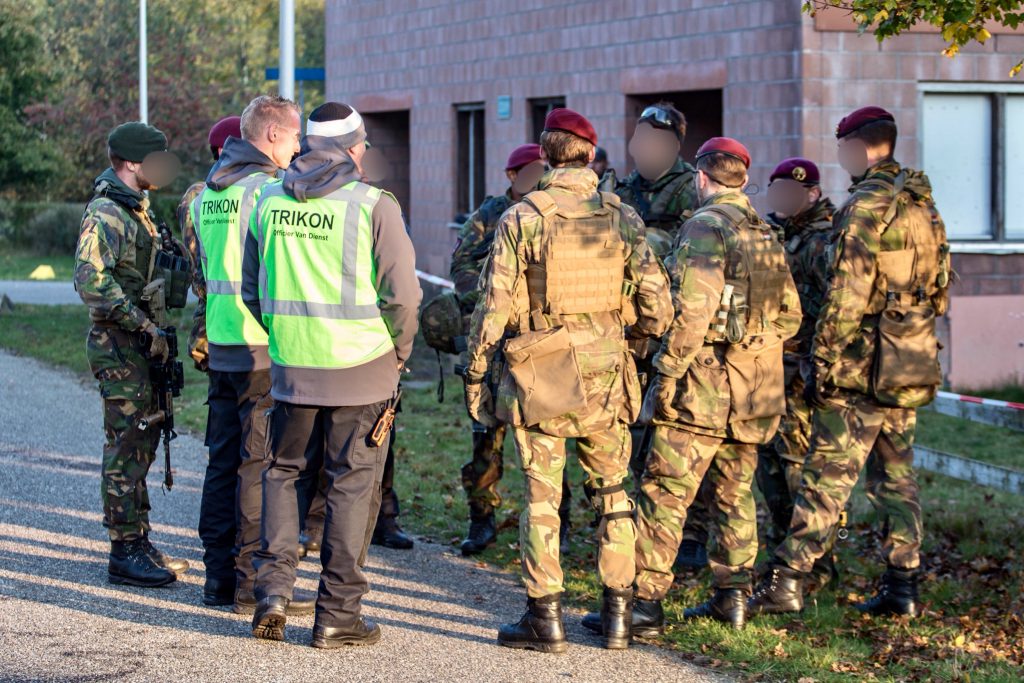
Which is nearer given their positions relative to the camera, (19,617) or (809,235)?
(19,617)

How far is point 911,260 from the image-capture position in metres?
6.31

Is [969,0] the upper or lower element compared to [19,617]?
upper

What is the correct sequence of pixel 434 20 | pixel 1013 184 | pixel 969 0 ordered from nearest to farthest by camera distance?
pixel 969 0
pixel 1013 184
pixel 434 20

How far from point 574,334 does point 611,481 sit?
658 millimetres

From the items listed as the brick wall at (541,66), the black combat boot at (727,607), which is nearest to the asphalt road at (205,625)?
the black combat boot at (727,607)

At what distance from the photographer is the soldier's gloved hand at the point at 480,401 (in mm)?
5801

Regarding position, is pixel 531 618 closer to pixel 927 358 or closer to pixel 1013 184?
pixel 927 358

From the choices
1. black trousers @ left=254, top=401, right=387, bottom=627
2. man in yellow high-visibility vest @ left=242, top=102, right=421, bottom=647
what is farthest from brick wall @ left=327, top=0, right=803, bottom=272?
black trousers @ left=254, top=401, right=387, bottom=627

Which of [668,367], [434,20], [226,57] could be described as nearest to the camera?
[668,367]

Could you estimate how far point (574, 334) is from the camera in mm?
5746

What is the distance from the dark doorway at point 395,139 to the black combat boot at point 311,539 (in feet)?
46.2

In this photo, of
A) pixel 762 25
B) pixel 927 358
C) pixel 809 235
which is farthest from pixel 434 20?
pixel 927 358

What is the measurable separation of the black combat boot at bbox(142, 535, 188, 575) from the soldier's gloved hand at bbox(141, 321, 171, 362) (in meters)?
0.89

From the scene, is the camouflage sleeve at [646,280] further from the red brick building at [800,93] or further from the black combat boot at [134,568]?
the red brick building at [800,93]
